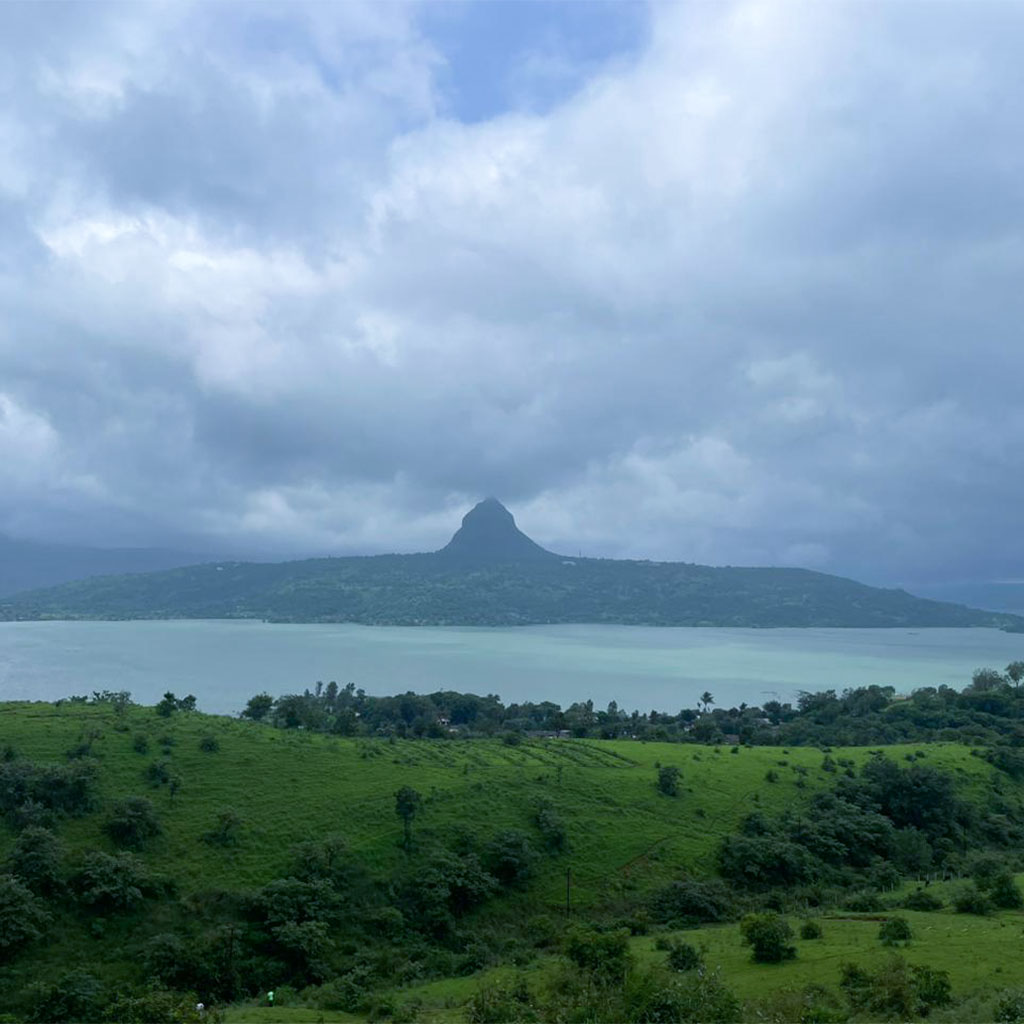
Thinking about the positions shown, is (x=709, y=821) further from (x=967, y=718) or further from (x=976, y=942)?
(x=967, y=718)

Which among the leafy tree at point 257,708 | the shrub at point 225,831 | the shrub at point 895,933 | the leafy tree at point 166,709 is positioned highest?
the leafy tree at point 166,709

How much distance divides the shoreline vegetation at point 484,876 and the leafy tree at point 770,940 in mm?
98

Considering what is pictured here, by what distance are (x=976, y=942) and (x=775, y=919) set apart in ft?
24.3

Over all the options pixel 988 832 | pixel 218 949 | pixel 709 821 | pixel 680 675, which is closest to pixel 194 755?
pixel 218 949

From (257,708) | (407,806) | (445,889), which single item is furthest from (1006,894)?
(257,708)

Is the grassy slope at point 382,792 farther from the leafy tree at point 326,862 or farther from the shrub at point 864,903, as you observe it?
the shrub at point 864,903

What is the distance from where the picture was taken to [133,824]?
40.1 m

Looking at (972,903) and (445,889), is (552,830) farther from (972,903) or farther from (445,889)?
(972,903)

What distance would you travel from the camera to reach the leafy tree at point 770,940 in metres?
30.0

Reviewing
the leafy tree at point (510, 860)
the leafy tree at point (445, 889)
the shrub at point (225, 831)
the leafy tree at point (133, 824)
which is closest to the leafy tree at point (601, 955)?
the leafy tree at point (445, 889)

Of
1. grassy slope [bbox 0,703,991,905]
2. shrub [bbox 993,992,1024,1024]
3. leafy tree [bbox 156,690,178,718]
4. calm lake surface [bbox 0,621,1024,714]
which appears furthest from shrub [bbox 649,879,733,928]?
calm lake surface [bbox 0,621,1024,714]

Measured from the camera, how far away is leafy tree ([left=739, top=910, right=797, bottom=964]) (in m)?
30.0

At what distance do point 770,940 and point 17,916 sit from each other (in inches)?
1150

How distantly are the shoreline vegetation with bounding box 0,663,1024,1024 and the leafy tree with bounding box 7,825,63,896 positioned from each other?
10 cm
